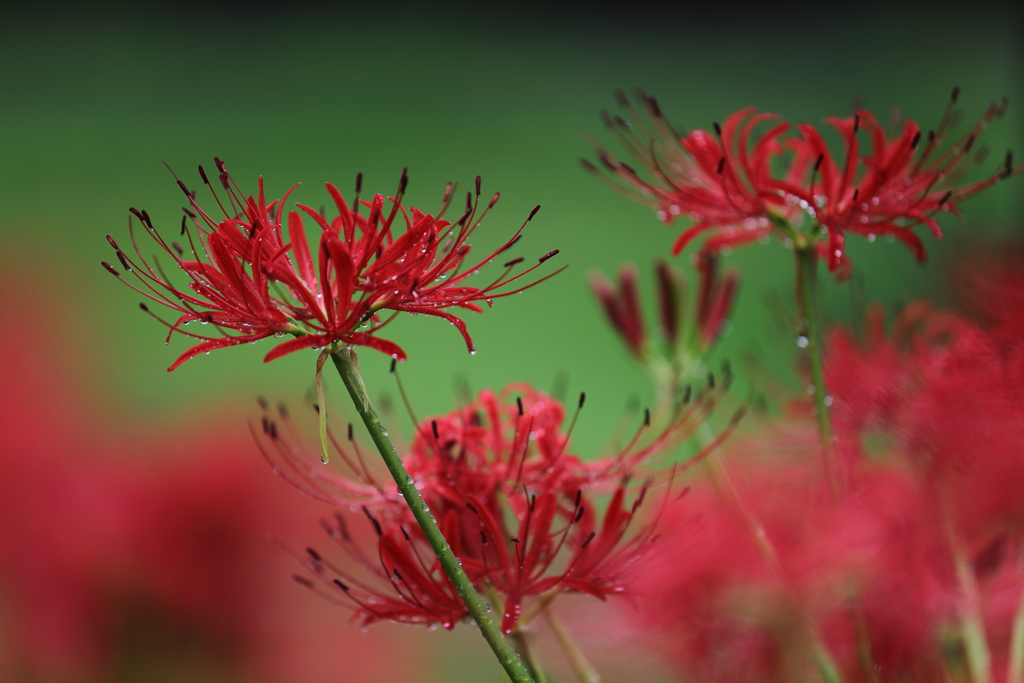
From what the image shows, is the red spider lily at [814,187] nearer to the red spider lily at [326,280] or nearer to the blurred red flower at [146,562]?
the red spider lily at [326,280]

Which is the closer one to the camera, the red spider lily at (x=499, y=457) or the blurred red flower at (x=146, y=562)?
the red spider lily at (x=499, y=457)

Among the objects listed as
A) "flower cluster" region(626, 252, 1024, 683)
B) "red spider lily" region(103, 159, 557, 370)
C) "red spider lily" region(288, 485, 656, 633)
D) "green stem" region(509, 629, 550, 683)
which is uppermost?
"red spider lily" region(103, 159, 557, 370)

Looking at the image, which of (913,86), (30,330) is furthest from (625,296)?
(913,86)

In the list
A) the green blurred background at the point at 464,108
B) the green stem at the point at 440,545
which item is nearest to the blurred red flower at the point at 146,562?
the green stem at the point at 440,545

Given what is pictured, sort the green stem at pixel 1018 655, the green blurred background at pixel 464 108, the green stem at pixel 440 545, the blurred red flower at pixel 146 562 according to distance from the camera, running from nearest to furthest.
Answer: the green stem at pixel 440 545 < the green stem at pixel 1018 655 < the blurred red flower at pixel 146 562 < the green blurred background at pixel 464 108

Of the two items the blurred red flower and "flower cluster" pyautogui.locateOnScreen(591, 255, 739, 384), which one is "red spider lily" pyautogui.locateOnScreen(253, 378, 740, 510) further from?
the blurred red flower

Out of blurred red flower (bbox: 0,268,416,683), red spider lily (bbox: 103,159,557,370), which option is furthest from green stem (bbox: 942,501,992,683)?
blurred red flower (bbox: 0,268,416,683)

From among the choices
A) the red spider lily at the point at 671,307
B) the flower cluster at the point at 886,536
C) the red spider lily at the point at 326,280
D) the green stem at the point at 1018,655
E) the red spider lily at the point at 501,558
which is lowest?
the green stem at the point at 1018,655
